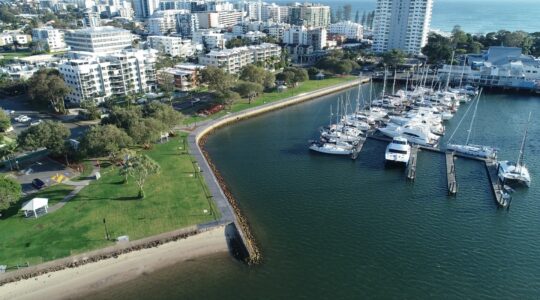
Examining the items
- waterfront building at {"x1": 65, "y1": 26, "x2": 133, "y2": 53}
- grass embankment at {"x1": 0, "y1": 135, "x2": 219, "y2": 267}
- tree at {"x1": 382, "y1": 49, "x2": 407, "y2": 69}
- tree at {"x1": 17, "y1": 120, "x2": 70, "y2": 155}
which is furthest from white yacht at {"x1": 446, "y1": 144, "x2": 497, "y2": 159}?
waterfront building at {"x1": 65, "y1": 26, "x2": 133, "y2": 53}

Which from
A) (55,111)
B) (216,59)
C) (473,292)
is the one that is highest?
(216,59)

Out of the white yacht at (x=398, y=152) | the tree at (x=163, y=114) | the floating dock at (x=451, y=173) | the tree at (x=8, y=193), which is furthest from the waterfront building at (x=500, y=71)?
the tree at (x=8, y=193)

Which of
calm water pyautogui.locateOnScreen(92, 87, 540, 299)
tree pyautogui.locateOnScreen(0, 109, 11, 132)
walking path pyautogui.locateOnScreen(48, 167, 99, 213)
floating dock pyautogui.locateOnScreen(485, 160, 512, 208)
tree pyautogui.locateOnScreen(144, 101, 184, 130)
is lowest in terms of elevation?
calm water pyautogui.locateOnScreen(92, 87, 540, 299)

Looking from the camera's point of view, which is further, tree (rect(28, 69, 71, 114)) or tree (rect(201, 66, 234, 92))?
tree (rect(201, 66, 234, 92))

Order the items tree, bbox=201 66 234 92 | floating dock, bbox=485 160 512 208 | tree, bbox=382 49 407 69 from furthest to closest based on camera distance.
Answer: tree, bbox=382 49 407 69 → tree, bbox=201 66 234 92 → floating dock, bbox=485 160 512 208

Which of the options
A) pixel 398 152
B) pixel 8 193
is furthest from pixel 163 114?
pixel 398 152

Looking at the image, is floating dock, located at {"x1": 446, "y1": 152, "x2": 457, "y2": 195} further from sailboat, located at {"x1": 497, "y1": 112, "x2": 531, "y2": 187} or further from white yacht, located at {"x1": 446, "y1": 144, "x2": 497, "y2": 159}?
sailboat, located at {"x1": 497, "y1": 112, "x2": 531, "y2": 187}

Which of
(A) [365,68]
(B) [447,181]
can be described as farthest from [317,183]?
(A) [365,68]

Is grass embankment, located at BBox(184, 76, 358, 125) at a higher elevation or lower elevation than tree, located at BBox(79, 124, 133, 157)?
lower

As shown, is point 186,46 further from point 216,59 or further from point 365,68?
point 365,68
